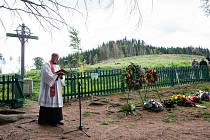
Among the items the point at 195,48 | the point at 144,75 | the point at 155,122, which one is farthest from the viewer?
the point at 195,48

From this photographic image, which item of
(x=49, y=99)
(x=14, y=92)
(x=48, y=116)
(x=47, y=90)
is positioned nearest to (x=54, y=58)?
(x=47, y=90)

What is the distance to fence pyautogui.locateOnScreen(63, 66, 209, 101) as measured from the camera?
13.3 meters

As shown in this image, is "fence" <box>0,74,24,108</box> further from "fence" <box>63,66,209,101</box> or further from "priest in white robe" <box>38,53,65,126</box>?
"priest in white robe" <box>38,53,65,126</box>

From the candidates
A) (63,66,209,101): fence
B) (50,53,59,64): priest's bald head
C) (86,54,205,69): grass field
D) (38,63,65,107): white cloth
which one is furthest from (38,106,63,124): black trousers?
(86,54,205,69): grass field

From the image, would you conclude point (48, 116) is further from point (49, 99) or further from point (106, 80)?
point (106, 80)

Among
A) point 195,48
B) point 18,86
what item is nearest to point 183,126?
point 18,86

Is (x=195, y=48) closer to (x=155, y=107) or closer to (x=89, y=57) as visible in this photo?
(x=89, y=57)

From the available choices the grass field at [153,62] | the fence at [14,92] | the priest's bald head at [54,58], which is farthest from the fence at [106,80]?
the grass field at [153,62]

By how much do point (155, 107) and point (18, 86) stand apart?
502cm

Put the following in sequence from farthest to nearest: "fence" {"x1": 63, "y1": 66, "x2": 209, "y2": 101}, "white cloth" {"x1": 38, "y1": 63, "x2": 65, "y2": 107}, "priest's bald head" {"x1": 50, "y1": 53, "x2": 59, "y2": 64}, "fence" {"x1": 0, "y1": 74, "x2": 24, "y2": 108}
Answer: "fence" {"x1": 63, "y1": 66, "x2": 209, "y2": 101} → "fence" {"x1": 0, "y1": 74, "x2": 24, "y2": 108} → "priest's bald head" {"x1": 50, "y1": 53, "x2": 59, "y2": 64} → "white cloth" {"x1": 38, "y1": 63, "x2": 65, "y2": 107}

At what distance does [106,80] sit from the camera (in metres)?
14.6

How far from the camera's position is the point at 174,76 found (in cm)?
1806

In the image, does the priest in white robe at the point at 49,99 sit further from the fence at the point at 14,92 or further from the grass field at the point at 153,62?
the grass field at the point at 153,62

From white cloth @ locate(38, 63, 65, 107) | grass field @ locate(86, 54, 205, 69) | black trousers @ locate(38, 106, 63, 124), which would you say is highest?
grass field @ locate(86, 54, 205, 69)
